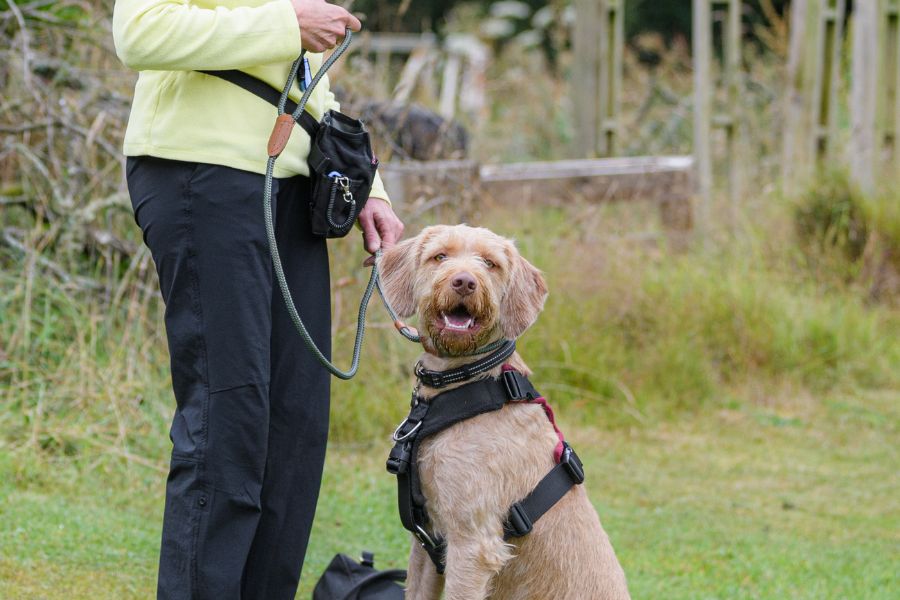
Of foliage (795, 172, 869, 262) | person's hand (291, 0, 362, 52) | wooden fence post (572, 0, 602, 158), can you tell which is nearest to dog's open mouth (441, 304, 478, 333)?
person's hand (291, 0, 362, 52)

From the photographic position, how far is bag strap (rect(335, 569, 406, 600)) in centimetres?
378

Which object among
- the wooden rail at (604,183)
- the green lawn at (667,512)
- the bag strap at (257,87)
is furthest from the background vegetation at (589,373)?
the bag strap at (257,87)

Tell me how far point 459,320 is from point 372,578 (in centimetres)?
116

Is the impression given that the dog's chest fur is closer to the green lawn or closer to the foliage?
the green lawn

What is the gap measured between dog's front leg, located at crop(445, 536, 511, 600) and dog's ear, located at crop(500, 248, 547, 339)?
2.05ft

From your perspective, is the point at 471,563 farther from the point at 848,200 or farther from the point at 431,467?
the point at 848,200

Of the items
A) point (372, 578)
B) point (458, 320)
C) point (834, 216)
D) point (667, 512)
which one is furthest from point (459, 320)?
point (834, 216)

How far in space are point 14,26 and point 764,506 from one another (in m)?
4.95

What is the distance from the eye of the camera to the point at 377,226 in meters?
3.48

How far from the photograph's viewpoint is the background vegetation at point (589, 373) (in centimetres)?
468

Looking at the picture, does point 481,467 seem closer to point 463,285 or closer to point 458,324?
point 458,324

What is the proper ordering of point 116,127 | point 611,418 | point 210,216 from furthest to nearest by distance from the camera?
point 611,418
point 116,127
point 210,216

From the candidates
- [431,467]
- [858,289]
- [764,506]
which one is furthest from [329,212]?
[858,289]

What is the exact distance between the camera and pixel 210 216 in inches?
112
